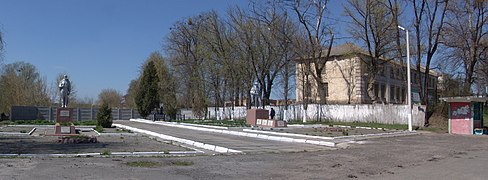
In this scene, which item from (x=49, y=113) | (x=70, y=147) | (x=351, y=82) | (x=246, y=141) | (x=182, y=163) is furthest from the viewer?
(x=351, y=82)

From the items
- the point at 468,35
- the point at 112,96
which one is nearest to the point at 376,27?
the point at 468,35

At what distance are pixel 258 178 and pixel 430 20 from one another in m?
31.4

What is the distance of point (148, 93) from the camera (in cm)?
5666

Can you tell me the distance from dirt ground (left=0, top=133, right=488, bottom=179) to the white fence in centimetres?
2342

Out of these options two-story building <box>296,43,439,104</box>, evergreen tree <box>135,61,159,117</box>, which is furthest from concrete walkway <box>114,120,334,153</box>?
two-story building <box>296,43,439,104</box>

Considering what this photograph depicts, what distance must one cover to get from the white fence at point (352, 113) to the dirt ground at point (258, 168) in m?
23.4

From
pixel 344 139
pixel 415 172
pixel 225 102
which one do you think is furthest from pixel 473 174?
pixel 225 102

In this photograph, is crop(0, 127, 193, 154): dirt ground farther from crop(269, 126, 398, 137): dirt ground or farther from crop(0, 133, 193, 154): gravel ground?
crop(269, 126, 398, 137): dirt ground

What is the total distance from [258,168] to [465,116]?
896 inches

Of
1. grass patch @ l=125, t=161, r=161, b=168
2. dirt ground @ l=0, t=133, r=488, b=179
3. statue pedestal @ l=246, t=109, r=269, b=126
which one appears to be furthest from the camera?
statue pedestal @ l=246, t=109, r=269, b=126

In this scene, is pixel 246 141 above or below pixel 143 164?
below

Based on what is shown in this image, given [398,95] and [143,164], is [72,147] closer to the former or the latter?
[143,164]

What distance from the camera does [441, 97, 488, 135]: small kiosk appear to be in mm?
29312

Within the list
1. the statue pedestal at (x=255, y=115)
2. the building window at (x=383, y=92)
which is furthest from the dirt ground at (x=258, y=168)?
the building window at (x=383, y=92)
